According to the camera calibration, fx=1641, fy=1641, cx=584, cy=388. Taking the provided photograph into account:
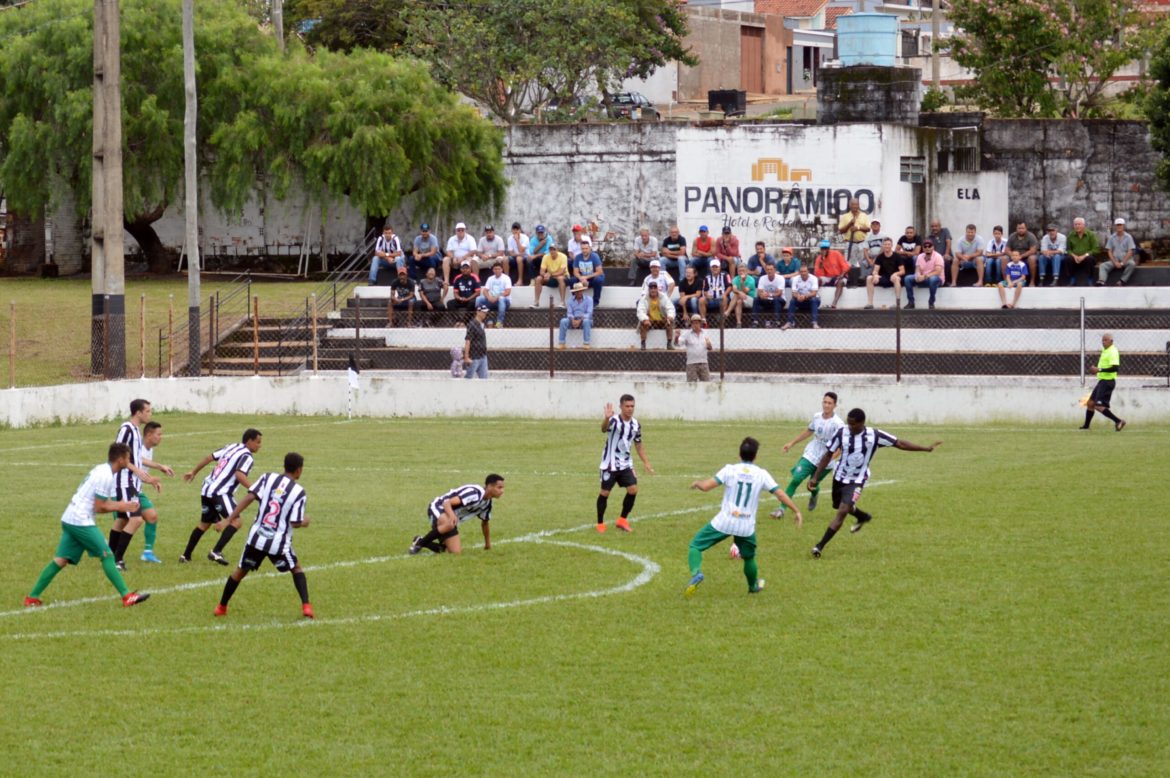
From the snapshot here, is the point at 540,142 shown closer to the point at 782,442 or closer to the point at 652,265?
the point at 652,265

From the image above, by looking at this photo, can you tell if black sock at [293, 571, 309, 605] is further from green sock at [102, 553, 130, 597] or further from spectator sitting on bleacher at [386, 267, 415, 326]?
spectator sitting on bleacher at [386, 267, 415, 326]

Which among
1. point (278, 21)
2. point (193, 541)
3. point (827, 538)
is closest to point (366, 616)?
point (193, 541)

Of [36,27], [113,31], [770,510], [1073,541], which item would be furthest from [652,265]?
[36,27]

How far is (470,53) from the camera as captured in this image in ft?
177

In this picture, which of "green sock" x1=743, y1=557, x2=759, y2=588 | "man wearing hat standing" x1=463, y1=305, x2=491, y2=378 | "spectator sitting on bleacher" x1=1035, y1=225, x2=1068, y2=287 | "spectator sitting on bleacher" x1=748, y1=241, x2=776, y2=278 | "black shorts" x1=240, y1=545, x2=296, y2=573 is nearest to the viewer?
"black shorts" x1=240, y1=545, x2=296, y2=573

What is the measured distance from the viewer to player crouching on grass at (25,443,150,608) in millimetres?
13320

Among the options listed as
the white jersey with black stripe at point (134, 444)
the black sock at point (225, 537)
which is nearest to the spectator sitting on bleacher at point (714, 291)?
the white jersey with black stripe at point (134, 444)

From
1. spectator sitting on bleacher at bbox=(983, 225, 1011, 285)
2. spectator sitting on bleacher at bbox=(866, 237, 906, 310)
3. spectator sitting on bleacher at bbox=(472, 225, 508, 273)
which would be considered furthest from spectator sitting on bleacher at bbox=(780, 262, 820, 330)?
spectator sitting on bleacher at bbox=(472, 225, 508, 273)

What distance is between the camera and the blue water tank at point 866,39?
138 feet

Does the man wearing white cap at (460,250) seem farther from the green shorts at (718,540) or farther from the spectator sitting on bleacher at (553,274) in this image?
the green shorts at (718,540)

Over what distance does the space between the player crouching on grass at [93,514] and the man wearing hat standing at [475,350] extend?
18.3 meters

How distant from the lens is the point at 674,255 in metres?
35.4

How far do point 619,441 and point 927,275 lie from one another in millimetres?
17848

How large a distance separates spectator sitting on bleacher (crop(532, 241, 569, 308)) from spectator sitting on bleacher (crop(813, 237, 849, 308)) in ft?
17.7
